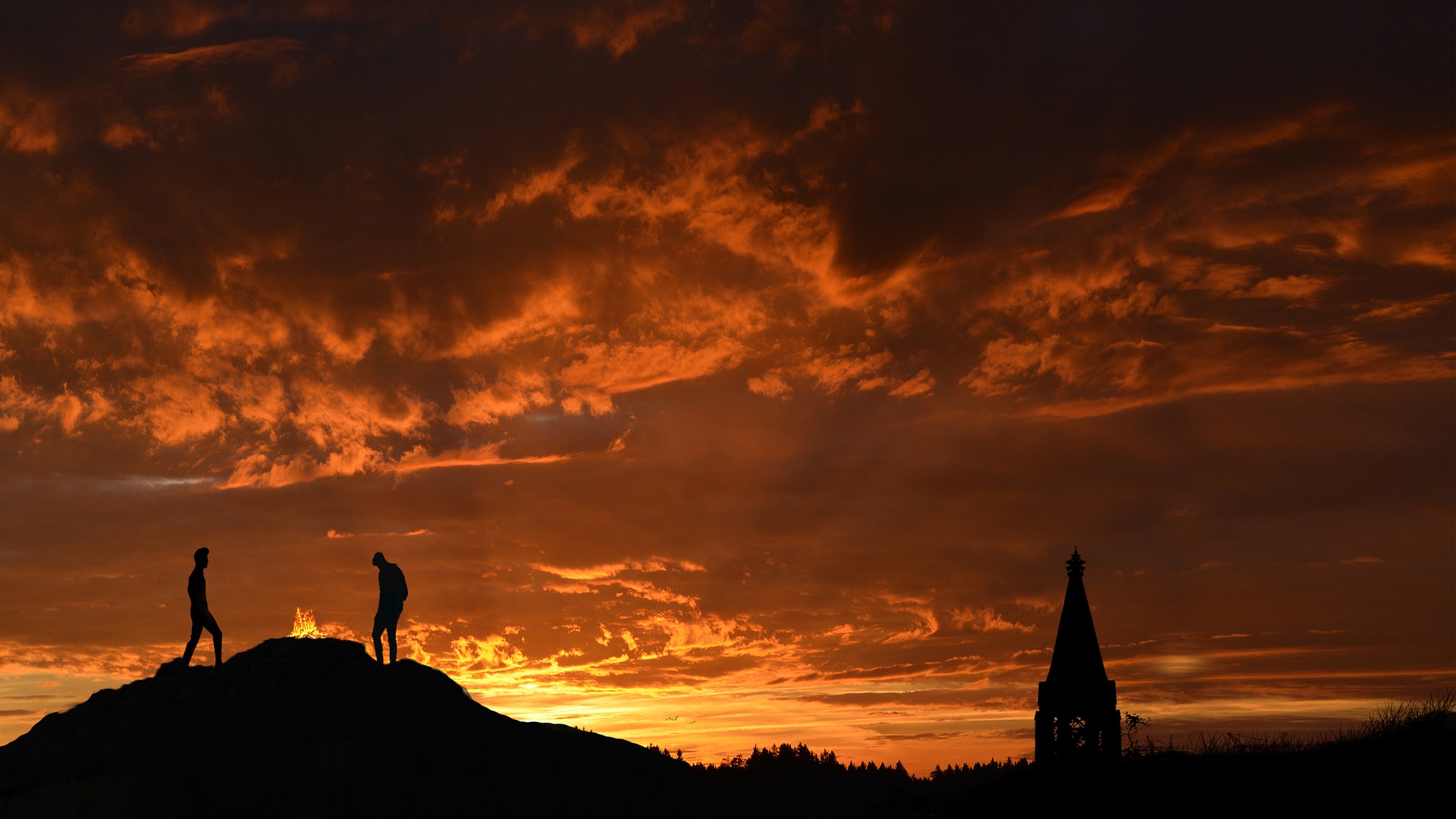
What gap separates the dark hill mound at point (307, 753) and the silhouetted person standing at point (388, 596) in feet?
11.2

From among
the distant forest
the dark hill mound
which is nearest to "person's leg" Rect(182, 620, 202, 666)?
the dark hill mound

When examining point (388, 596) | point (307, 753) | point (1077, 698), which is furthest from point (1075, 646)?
point (307, 753)

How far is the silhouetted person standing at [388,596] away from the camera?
36.7m

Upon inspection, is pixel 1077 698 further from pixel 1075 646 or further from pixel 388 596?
pixel 388 596

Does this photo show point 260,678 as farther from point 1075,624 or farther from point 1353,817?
point 1353,817

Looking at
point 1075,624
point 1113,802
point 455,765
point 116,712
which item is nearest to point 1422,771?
point 1113,802

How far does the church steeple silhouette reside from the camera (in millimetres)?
29672

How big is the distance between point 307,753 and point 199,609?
7544 mm

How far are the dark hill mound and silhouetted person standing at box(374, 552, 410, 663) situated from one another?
11.2 ft

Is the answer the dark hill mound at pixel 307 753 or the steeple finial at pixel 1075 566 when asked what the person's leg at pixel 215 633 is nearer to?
the dark hill mound at pixel 307 753

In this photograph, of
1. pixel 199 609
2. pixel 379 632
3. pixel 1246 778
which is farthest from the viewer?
pixel 379 632

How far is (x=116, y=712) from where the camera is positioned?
1481 inches

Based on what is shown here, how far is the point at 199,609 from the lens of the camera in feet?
106

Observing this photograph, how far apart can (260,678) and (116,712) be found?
459cm
